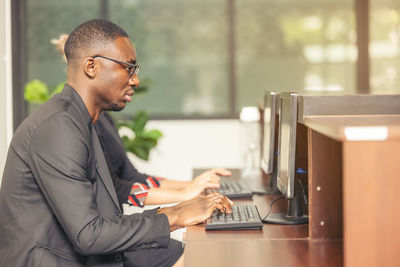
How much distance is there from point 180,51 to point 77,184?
11.2 ft

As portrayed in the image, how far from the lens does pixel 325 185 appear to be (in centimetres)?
162

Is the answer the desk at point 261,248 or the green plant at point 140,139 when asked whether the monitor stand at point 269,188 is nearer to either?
the desk at point 261,248

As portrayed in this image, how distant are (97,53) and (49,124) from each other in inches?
10.6

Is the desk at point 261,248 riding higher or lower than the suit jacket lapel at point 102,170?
lower

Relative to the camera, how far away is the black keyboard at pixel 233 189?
8.16ft

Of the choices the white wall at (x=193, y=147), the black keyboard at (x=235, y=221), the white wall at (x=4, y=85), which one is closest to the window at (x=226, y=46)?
the white wall at (x=193, y=147)

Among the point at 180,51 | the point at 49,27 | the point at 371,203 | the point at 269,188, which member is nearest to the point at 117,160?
the point at 269,188

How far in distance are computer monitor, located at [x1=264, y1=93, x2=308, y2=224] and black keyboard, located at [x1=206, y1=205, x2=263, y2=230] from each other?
0.07m

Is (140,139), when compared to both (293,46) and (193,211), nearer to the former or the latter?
(293,46)

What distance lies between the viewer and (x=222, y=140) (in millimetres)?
4840

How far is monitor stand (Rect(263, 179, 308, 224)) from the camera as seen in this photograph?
1.93 metres

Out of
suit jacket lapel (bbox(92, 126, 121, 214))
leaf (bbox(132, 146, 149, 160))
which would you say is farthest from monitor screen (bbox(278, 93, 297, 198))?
leaf (bbox(132, 146, 149, 160))

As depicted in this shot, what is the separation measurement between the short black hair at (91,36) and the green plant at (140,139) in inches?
92.9

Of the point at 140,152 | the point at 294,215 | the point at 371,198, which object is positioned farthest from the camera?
the point at 140,152
